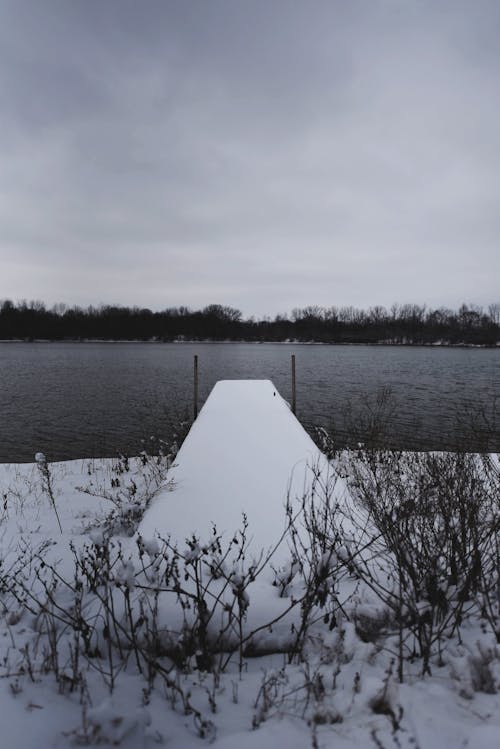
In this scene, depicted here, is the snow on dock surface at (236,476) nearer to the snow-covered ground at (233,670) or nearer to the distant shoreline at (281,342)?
the snow-covered ground at (233,670)

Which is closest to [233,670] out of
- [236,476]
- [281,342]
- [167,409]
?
[236,476]

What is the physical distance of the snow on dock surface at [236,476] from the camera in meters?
4.44

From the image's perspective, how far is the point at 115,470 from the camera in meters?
10.8

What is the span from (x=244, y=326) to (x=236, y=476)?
147 meters

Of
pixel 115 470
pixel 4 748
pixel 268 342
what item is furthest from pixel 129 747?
pixel 268 342

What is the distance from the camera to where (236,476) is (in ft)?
19.4

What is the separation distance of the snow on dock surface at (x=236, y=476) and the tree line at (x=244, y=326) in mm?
122956

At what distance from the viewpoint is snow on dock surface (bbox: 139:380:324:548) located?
4.44 metres

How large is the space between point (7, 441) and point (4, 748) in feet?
51.6

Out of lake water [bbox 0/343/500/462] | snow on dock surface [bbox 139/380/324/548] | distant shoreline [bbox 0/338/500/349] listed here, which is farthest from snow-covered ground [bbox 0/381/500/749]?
distant shoreline [bbox 0/338/500/349]

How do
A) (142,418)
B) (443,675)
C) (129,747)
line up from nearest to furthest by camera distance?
1. (129,747)
2. (443,675)
3. (142,418)

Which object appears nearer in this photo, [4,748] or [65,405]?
[4,748]

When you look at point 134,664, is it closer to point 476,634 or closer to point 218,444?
point 476,634

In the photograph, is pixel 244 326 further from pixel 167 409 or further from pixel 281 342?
pixel 167 409
